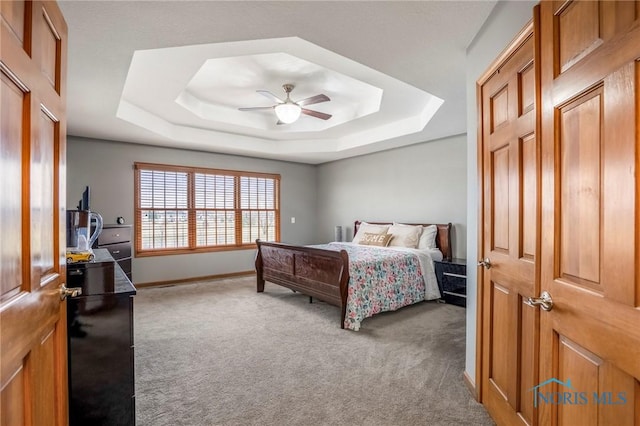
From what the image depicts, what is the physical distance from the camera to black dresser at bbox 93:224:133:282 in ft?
14.7

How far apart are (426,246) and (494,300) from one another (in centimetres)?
323

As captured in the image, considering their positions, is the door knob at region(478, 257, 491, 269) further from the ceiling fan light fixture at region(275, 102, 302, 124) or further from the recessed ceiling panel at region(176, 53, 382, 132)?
the ceiling fan light fixture at region(275, 102, 302, 124)

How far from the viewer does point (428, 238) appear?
201 inches

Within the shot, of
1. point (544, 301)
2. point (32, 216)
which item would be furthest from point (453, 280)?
point (32, 216)

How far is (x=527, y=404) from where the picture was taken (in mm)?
1545

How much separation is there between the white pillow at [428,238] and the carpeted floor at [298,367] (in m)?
1.04

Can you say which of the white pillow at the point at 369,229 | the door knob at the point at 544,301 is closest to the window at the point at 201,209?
the white pillow at the point at 369,229

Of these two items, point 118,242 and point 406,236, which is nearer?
point 118,242

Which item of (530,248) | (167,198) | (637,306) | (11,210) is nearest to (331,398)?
(530,248)

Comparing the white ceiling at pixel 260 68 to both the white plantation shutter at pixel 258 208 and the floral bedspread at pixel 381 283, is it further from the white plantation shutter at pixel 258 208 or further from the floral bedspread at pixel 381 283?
the floral bedspread at pixel 381 283

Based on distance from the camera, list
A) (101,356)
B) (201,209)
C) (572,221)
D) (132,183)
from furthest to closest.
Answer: (201,209), (132,183), (101,356), (572,221)

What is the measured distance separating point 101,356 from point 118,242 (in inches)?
142

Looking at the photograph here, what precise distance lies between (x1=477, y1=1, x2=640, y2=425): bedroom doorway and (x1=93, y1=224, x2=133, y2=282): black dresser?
4664 millimetres

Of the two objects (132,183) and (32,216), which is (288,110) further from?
(132,183)
